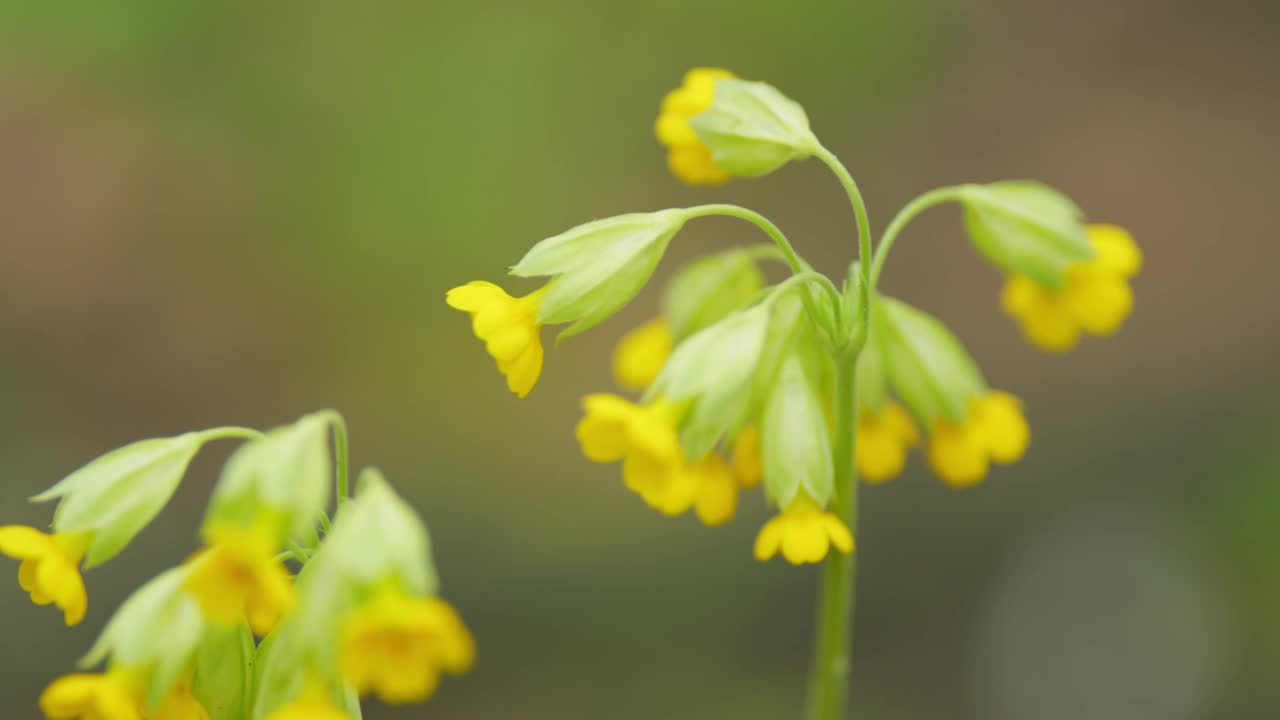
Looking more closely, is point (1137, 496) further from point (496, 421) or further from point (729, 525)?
point (496, 421)

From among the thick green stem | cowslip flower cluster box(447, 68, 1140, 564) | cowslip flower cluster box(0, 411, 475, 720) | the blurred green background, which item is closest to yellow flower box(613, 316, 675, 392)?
cowslip flower cluster box(447, 68, 1140, 564)

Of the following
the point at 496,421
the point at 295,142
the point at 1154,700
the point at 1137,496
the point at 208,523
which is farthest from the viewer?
the point at 295,142

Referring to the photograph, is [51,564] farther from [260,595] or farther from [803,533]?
[803,533]

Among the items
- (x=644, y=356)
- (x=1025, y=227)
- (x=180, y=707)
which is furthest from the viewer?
(x=644, y=356)

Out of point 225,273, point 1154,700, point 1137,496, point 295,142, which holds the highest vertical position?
point 295,142

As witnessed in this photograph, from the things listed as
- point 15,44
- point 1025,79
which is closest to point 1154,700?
point 1025,79

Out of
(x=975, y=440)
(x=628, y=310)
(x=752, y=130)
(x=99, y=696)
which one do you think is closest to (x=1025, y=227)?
(x=975, y=440)

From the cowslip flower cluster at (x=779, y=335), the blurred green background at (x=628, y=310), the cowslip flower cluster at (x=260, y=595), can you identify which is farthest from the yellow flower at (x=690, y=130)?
the blurred green background at (x=628, y=310)

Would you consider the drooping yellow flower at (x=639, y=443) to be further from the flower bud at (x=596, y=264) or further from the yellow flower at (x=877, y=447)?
the yellow flower at (x=877, y=447)
